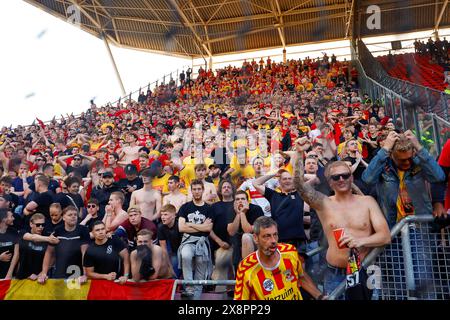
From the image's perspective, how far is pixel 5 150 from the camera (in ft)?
23.5

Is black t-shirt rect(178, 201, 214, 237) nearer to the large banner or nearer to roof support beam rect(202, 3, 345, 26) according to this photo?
the large banner

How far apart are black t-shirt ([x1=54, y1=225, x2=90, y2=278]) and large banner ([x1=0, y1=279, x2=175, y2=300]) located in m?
0.22

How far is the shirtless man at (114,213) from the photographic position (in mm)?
4402

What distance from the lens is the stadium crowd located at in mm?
3229

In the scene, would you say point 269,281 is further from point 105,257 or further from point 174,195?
point 174,195

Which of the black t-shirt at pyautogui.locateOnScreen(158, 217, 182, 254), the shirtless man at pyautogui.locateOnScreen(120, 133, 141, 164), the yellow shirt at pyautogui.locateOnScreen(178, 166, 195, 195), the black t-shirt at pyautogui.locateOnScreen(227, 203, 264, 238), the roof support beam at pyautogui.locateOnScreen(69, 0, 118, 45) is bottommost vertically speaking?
the black t-shirt at pyautogui.locateOnScreen(158, 217, 182, 254)

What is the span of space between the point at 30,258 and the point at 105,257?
2.72 ft

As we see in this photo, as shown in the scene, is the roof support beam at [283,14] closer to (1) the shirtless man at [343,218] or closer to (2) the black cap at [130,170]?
(2) the black cap at [130,170]

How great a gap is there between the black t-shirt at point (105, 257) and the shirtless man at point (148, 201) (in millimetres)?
721

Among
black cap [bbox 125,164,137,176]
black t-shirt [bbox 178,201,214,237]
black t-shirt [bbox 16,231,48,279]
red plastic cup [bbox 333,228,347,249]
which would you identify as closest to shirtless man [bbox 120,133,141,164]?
black cap [bbox 125,164,137,176]

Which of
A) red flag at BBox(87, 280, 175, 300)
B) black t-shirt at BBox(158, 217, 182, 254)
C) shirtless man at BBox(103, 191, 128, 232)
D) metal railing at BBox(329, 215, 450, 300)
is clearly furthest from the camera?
shirtless man at BBox(103, 191, 128, 232)

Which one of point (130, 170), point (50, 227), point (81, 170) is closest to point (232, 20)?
point (81, 170)

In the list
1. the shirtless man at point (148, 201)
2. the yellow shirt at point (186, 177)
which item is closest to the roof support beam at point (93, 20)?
the yellow shirt at point (186, 177)
